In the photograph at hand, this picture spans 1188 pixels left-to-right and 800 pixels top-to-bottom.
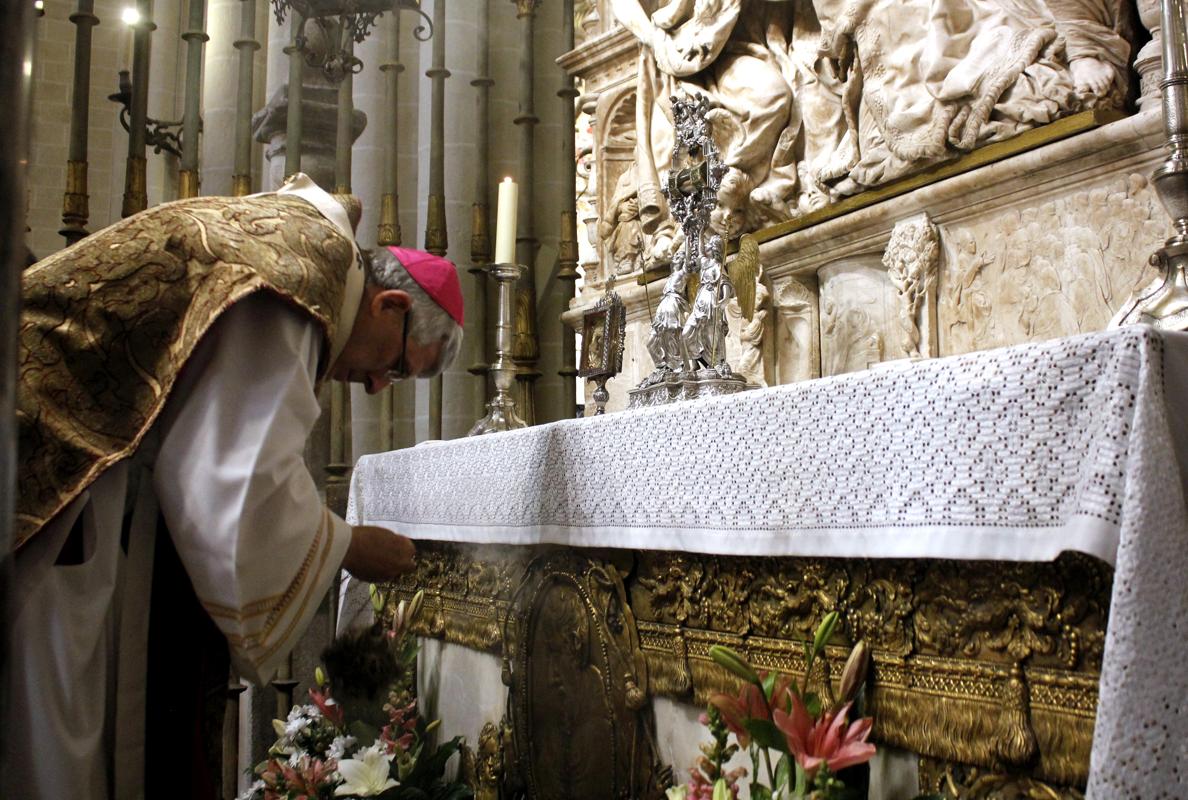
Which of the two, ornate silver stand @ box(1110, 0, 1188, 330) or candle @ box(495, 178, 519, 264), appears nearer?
ornate silver stand @ box(1110, 0, 1188, 330)

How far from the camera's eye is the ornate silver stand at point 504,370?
376 cm

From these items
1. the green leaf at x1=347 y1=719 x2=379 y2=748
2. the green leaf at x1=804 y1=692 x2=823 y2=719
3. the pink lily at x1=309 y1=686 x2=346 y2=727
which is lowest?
the green leaf at x1=347 y1=719 x2=379 y2=748

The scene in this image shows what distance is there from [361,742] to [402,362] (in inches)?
49.9

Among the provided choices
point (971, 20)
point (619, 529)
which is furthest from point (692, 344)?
point (971, 20)

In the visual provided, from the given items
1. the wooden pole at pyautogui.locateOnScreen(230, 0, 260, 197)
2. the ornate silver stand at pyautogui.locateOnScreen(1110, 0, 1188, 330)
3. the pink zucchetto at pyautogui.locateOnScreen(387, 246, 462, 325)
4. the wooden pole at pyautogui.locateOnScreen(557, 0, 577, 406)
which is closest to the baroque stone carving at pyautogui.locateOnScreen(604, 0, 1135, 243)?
the ornate silver stand at pyautogui.locateOnScreen(1110, 0, 1188, 330)

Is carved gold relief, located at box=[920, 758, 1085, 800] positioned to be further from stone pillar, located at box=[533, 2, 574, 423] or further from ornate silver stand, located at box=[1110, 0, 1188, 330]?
stone pillar, located at box=[533, 2, 574, 423]

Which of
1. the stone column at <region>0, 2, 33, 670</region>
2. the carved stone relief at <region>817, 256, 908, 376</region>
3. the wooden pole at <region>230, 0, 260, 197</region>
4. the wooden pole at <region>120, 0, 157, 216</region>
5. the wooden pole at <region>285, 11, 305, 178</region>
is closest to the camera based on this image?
the stone column at <region>0, 2, 33, 670</region>

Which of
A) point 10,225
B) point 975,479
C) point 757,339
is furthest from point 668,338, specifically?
point 10,225

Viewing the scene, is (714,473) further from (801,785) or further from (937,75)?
(937,75)

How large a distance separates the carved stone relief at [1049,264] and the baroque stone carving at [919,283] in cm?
4

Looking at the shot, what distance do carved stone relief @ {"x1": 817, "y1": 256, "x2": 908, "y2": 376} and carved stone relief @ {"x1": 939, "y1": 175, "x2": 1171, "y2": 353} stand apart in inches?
10.7

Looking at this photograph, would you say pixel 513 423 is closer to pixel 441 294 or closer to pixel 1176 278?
pixel 441 294

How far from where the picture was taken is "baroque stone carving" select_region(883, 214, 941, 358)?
326 cm

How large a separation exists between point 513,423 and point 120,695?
1890mm
